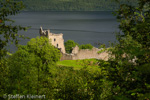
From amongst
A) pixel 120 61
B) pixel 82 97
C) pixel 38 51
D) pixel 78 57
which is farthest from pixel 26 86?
pixel 78 57

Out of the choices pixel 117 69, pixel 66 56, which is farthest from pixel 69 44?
pixel 117 69

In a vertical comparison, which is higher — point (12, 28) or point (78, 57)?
point (12, 28)

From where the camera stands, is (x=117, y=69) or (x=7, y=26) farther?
(x=117, y=69)

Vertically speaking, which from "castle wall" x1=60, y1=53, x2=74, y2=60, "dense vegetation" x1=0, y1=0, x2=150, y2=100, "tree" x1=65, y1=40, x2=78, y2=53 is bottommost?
"tree" x1=65, y1=40, x2=78, y2=53

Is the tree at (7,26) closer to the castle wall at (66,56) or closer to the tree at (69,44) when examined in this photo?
the castle wall at (66,56)

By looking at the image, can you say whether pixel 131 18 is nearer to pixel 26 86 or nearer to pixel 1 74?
pixel 26 86

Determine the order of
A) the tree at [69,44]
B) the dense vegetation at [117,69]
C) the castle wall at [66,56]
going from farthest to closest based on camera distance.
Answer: the tree at [69,44] < the castle wall at [66,56] < the dense vegetation at [117,69]

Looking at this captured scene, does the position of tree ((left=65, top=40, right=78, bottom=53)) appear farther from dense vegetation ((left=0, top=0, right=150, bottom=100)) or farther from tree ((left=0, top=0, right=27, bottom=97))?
tree ((left=0, top=0, right=27, bottom=97))

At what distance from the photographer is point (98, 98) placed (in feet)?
32.1

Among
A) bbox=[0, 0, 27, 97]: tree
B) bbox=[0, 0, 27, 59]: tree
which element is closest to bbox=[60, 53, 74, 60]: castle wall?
bbox=[0, 0, 27, 97]: tree

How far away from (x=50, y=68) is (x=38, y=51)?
3.10m

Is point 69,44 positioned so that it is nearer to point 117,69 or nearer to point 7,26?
point 117,69

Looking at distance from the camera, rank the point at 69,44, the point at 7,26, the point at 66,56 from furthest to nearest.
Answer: the point at 69,44
the point at 66,56
the point at 7,26

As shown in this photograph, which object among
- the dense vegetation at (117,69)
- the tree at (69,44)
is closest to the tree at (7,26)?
the dense vegetation at (117,69)
